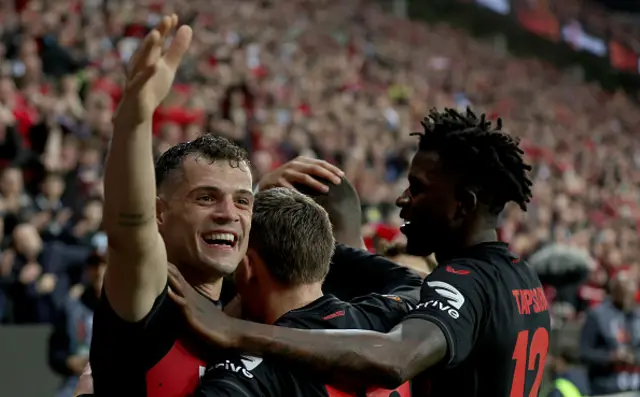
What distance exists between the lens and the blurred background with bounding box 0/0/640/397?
304 inches

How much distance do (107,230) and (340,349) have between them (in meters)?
0.83

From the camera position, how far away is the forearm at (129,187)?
7.64 ft

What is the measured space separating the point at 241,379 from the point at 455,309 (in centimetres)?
72

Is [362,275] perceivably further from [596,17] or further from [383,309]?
[596,17]

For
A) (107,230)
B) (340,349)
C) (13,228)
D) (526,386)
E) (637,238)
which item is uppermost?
(107,230)

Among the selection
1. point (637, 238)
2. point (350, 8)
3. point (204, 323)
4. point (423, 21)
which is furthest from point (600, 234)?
point (204, 323)

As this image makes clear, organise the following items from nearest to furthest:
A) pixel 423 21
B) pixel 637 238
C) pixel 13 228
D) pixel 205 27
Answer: pixel 13 228 < pixel 205 27 < pixel 637 238 < pixel 423 21

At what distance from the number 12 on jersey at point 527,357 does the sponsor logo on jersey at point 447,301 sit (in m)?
0.32

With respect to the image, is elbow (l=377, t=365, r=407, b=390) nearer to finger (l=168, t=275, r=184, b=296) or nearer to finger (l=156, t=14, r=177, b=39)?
finger (l=168, t=275, r=184, b=296)

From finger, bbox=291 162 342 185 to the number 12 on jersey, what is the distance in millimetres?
946

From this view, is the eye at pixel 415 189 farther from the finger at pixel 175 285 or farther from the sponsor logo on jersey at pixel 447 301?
the finger at pixel 175 285

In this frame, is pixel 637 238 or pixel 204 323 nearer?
pixel 204 323

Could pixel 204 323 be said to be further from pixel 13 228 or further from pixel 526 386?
pixel 13 228

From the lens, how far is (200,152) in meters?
3.06
